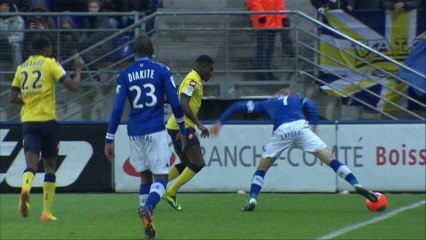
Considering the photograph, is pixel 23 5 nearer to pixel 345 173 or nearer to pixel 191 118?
pixel 191 118

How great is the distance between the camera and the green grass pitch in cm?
1206

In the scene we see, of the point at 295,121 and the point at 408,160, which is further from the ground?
the point at 295,121

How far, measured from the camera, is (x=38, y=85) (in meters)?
13.1

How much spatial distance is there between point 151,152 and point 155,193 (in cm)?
48

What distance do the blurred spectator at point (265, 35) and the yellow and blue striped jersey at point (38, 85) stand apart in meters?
6.51

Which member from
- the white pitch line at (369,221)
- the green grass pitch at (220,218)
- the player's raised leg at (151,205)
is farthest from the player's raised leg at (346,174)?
the player's raised leg at (151,205)

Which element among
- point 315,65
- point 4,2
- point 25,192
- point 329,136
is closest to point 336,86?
point 315,65

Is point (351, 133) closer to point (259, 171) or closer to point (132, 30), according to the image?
point (259, 171)

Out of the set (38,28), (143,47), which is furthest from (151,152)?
(38,28)

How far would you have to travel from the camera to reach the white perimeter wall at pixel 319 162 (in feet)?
57.2

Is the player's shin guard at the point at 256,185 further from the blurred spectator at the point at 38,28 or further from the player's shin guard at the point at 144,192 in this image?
the blurred spectator at the point at 38,28

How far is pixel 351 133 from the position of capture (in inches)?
691

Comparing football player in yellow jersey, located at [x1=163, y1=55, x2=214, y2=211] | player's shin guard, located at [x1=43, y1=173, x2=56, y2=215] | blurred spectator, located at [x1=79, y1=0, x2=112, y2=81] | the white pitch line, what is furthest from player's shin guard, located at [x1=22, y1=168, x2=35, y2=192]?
blurred spectator, located at [x1=79, y1=0, x2=112, y2=81]

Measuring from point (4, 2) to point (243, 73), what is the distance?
5130 millimetres
